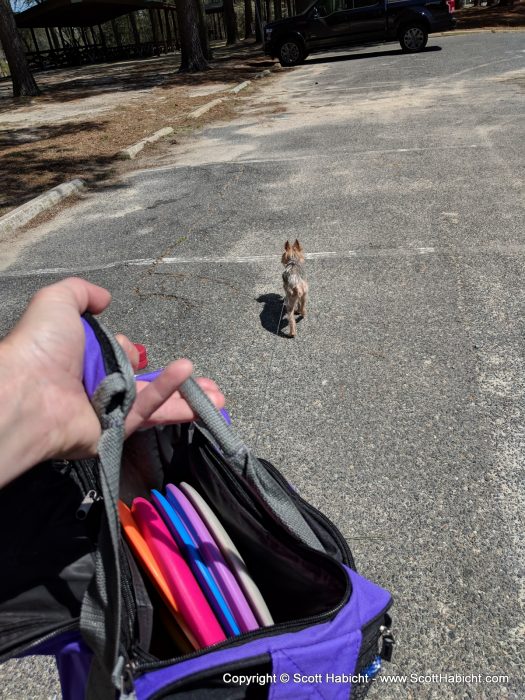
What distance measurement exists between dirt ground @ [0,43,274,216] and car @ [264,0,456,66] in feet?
5.27

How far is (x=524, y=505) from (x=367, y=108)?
997 cm

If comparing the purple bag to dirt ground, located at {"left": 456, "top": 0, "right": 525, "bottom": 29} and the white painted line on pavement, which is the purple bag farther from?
dirt ground, located at {"left": 456, "top": 0, "right": 525, "bottom": 29}

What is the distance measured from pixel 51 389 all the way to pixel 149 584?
0.70 metres

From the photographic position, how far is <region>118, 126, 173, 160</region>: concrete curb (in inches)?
341

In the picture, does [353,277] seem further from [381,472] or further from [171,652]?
[171,652]

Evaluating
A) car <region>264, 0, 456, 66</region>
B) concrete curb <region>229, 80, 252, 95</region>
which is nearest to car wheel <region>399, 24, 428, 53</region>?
car <region>264, 0, 456, 66</region>

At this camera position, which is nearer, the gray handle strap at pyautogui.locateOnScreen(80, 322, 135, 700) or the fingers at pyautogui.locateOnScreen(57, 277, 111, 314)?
the gray handle strap at pyautogui.locateOnScreen(80, 322, 135, 700)

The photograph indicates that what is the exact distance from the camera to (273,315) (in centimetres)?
395

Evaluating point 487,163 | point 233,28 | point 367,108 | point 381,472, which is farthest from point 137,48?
point 381,472

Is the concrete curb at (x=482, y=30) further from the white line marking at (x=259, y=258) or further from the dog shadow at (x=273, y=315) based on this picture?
the dog shadow at (x=273, y=315)

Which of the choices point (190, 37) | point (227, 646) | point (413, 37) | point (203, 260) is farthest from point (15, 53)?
point (227, 646)

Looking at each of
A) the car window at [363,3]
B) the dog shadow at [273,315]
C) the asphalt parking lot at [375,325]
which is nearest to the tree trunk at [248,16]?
the car window at [363,3]

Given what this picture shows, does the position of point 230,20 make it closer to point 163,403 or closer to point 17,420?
point 163,403

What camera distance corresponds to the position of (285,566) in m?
1.42
